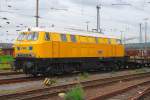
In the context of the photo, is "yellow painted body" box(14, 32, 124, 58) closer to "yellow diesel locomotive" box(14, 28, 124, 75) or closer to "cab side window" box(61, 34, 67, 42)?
"yellow diesel locomotive" box(14, 28, 124, 75)

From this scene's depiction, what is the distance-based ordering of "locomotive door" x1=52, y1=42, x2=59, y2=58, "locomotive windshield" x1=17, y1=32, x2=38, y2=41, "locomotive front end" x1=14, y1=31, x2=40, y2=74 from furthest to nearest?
"locomotive door" x1=52, y1=42, x2=59, y2=58 < "locomotive windshield" x1=17, y1=32, x2=38, y2=41 < "locomotive front end" x1=14, y1=31, x2=40, y2=74

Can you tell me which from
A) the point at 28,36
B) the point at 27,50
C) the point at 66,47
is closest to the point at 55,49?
Answer: the point at 66,47

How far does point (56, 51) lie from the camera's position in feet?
81.4

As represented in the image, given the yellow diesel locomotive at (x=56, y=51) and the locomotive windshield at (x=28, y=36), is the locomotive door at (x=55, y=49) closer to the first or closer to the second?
the yellow diesel locomotive at (x=56, y=51)

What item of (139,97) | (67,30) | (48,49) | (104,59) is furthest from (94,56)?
(139,97)

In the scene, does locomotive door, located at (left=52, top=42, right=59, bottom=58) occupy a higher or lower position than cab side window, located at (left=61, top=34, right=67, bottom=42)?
lower

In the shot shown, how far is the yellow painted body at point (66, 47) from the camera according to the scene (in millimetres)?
23875

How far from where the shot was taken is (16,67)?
2467 centimetres

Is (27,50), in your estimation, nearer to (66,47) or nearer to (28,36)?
(28,36)

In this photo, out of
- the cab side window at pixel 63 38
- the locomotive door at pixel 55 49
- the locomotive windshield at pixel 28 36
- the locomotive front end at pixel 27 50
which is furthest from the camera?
the cab side window at pixel 63 38

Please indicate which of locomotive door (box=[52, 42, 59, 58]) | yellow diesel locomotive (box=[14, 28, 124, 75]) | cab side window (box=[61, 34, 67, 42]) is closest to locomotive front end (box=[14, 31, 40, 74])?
yellow diesel locomotive (box=[14, 28, 124, 75])

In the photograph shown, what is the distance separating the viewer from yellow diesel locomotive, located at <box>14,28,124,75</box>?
23.9 metres

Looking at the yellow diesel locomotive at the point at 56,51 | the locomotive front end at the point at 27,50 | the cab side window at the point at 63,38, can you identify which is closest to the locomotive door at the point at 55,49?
the yellow diesel locomotive at the point at 56,51

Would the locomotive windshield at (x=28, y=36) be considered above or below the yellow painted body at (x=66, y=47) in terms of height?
above
